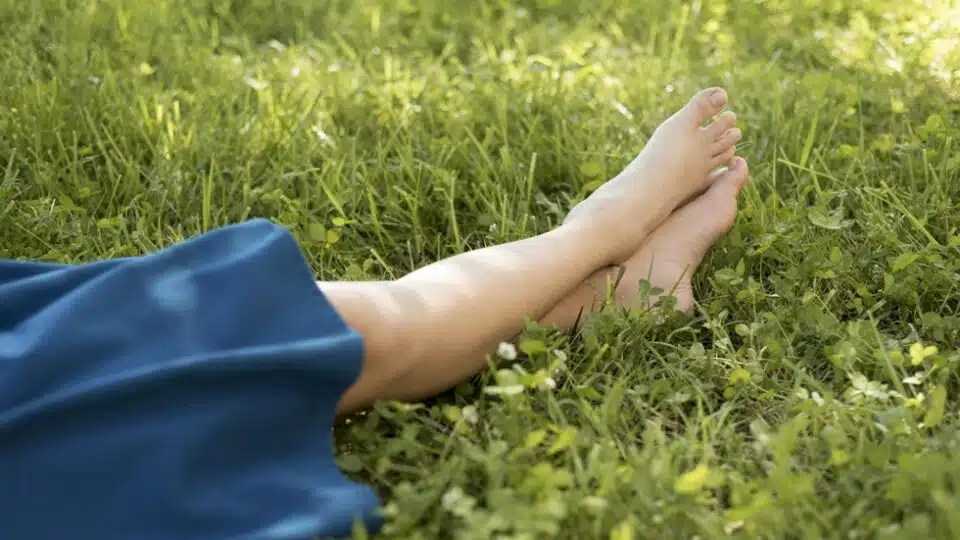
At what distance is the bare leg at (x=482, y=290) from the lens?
5.68ft

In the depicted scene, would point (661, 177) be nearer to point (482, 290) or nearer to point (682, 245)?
point (682, 245)

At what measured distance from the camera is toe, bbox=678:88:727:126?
2537mm

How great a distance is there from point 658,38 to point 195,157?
155 centimetres

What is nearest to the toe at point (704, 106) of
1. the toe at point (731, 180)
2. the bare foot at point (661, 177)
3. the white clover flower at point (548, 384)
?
the bare foot at point (661, 177)

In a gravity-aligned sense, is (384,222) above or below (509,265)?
below

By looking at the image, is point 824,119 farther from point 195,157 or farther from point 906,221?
point 195,157

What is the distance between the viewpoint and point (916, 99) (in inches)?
116

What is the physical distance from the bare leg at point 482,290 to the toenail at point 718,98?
0.63 feet

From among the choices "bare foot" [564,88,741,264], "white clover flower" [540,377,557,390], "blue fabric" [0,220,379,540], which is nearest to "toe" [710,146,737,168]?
"bare foot" [564,88,741,264]

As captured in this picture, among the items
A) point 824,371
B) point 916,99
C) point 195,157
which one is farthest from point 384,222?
point 916,99

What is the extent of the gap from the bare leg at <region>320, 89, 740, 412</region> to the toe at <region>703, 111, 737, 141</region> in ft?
0.42

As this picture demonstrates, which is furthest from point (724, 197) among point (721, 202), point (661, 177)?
point (661, 177)

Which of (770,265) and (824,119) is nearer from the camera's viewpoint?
(770,265)

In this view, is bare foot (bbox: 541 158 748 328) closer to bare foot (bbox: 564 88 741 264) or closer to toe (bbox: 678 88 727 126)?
bare foot (bbox: 564 88 741 264)
